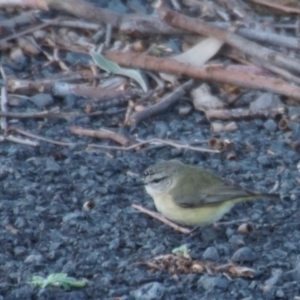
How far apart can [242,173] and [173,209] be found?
1054mm

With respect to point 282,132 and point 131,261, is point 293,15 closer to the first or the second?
point 282,132

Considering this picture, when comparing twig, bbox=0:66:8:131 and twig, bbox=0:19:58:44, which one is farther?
twig, bbox=0:19:58:44

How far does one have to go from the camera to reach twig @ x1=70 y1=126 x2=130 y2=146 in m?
8.91

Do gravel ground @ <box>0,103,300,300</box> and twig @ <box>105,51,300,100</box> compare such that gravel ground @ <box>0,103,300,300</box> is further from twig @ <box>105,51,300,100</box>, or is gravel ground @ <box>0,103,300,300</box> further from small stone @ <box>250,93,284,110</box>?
twig @ <box>105,51,300,100</box>

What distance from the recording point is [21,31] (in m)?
10.5

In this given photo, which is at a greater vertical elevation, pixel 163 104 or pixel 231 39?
pixel 231 39

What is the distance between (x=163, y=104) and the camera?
9445 mm

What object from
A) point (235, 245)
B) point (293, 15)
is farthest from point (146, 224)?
point (293, 15)

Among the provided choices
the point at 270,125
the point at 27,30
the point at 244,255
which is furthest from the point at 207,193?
the point at 27,30

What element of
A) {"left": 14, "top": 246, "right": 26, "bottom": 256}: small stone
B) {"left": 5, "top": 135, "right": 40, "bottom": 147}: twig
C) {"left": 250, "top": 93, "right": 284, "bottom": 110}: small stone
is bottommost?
{"left": 5, "top": 135, "right": 40, "bottom": 147}: twig

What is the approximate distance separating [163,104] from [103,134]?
2.37 ft

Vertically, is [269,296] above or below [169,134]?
above

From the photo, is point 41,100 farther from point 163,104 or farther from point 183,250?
point 183,250

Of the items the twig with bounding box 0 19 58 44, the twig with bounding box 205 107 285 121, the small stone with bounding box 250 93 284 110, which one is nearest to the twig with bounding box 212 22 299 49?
the small stone with bounding box 250 93 284 110
